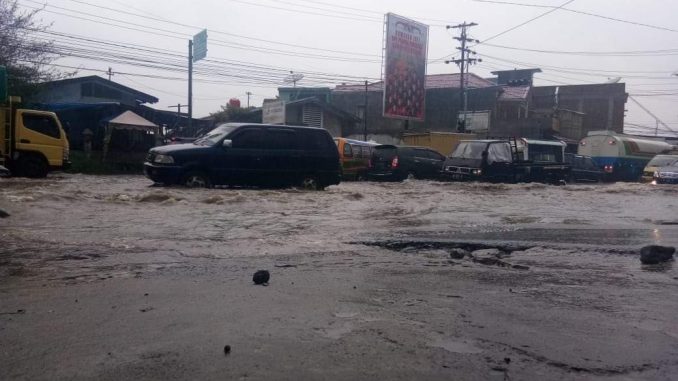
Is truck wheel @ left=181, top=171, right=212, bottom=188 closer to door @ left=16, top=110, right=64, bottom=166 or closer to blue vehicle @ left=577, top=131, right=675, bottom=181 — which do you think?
door @ left=16, top=110, right=64, bottom=166

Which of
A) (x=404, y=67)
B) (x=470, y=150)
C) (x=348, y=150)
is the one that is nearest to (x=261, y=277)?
(x=348, y=150)

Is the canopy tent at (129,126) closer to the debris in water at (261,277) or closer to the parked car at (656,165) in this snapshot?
the debris in water at (261,277)

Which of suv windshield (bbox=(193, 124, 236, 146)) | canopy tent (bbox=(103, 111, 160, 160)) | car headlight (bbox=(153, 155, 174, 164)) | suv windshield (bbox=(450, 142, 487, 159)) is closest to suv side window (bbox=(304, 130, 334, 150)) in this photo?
suv windshield (bbox=(193, 124, 236, 146))

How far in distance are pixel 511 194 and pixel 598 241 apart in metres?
8.76

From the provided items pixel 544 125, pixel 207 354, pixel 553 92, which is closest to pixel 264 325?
pixel 207 354

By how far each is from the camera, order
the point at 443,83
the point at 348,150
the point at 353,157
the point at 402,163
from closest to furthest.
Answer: the point at 348,150, the point at 353,157, the point at 402,163, the point at 443,83

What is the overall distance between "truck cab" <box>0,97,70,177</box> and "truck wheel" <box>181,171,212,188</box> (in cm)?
589

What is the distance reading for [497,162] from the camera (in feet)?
64.5

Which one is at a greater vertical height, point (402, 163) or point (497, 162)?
point (497, 162)

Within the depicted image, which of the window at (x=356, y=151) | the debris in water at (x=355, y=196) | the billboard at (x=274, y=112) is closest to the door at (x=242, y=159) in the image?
the debris in water at (x=355, y=196)

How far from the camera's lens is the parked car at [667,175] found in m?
23.6

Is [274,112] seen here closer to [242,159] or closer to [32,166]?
[32,166]

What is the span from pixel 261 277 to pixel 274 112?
2954cm

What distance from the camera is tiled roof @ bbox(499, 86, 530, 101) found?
4209 cm
